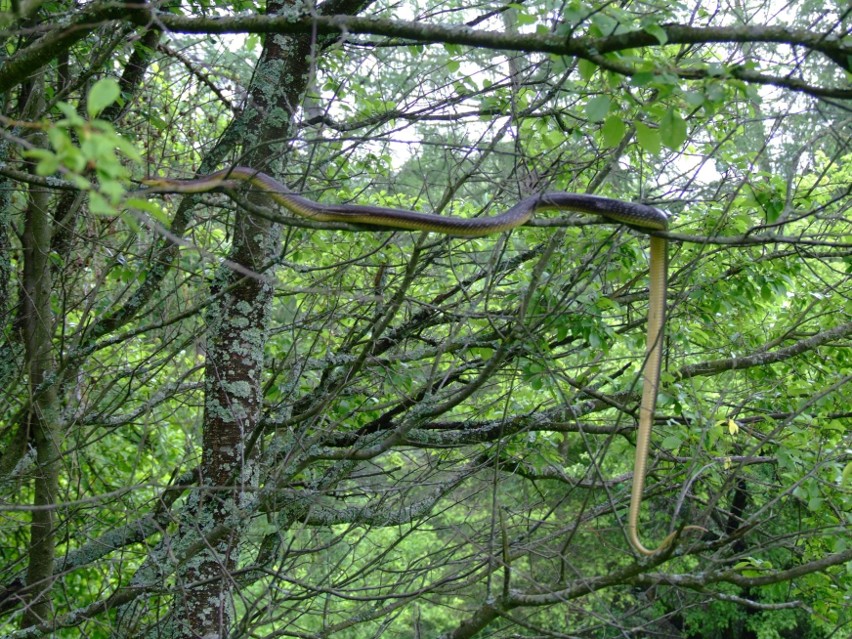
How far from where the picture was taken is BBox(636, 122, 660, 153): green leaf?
2750 millimetres

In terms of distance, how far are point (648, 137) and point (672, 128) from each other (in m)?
0.09

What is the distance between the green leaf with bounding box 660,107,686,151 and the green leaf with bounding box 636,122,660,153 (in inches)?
2.0

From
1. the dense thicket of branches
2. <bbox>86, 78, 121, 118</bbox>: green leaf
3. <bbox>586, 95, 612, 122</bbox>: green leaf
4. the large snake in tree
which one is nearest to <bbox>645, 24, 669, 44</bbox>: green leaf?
the dense thicket of branches

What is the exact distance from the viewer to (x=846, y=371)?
5.80 m

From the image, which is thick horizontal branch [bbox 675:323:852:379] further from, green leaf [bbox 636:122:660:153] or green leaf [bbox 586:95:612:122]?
green leaf [bbox 586:95:612:122]

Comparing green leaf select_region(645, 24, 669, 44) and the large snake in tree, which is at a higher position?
the large snake in tree

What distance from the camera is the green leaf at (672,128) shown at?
2684 millimetres

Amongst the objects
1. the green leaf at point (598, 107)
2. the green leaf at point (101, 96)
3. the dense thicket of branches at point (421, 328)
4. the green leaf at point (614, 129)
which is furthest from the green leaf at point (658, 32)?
the green leaf at point (101, 96)

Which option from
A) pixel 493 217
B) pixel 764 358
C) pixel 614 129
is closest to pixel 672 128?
pixel 614 129

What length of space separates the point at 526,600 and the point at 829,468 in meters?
2.07

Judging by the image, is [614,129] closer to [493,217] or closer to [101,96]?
[493,217]

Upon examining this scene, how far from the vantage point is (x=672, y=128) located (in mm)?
2705

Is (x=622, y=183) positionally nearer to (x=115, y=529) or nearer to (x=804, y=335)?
(x=804, y=335)

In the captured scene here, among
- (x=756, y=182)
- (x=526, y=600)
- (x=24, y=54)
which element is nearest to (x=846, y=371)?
(x=756, y=182)
